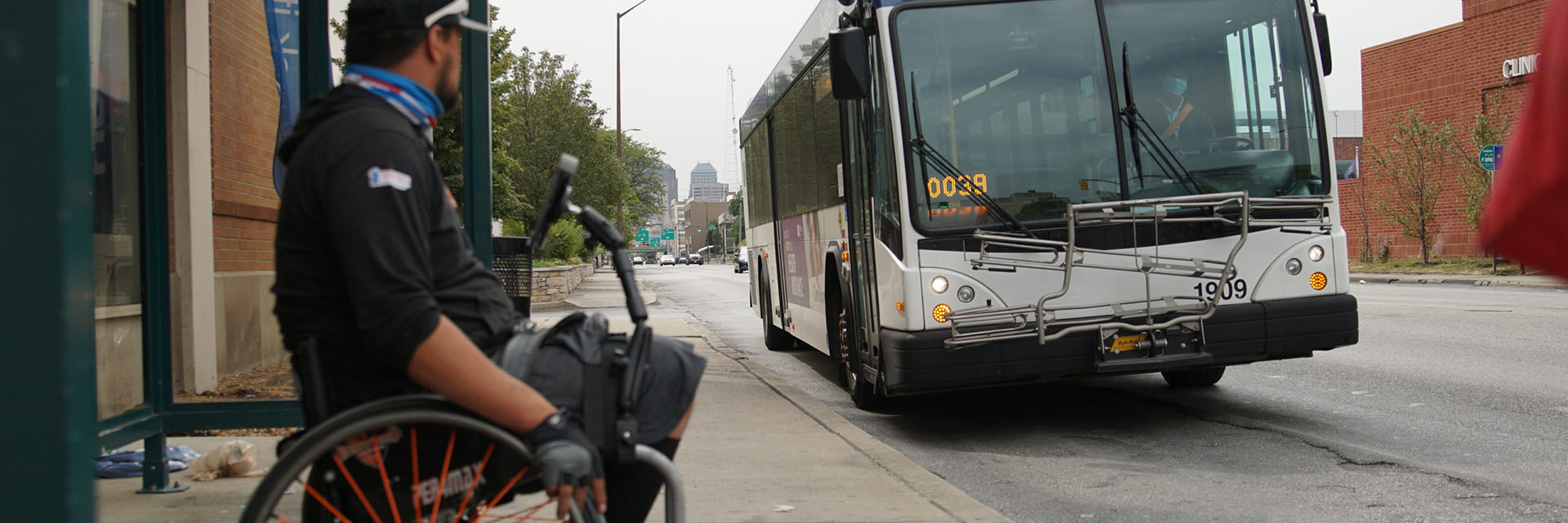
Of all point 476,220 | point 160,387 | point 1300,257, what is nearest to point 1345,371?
point 1300,257

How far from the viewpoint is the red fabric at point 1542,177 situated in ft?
4.09

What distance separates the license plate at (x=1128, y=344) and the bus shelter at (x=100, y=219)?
3833 millimetres

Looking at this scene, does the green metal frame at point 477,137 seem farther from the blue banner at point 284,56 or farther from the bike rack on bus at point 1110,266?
the bike rack on bus at point 1110,266

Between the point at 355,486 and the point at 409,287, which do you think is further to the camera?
the point at 355,486

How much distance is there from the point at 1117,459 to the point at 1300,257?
1806 mm

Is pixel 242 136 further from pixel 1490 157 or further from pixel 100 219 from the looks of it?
pixel 1490 157

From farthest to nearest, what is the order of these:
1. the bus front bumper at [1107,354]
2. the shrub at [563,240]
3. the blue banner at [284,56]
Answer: the shrub at [563,240] → the bus front bumper at [1107,354] → the blue banner at [284,56]

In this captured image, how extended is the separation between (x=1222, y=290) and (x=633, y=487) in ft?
17.9

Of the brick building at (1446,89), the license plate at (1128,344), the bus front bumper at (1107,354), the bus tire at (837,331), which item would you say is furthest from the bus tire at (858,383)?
the brick building at (1446,89)

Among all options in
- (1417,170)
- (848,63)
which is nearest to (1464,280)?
(1417,170)

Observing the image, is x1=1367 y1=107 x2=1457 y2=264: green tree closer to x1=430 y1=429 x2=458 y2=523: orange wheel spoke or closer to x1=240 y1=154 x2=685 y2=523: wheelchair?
x1=240 y1=154 x2=685 y2=523: wheelchair

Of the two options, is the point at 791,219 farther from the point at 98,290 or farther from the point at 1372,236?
the point at 1372,236

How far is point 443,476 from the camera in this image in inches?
95.5

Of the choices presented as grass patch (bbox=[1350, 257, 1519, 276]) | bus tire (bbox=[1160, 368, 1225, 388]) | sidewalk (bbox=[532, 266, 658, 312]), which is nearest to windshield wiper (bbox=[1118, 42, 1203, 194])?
bus tire (bbox=[1160, 368, 1225, 388])
